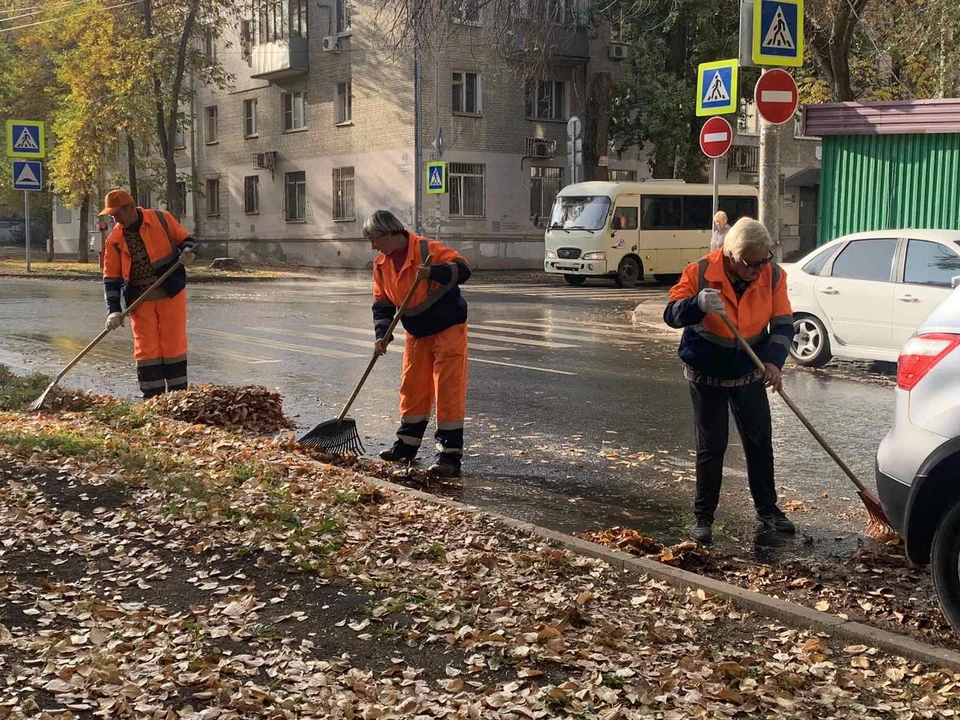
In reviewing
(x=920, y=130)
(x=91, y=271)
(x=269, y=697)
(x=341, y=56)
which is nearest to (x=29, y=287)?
(x=91, y=271)

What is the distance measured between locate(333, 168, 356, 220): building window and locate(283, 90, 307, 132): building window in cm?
280

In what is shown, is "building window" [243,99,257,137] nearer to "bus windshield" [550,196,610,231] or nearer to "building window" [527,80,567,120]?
"building window" [527,80,567,120]

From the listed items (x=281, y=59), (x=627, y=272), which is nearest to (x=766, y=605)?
(x=627, y=272)

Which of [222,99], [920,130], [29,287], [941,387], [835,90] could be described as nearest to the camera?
[941,387]

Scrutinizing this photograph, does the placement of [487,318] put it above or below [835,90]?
below

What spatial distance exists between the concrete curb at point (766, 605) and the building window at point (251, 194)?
38134 millimetres

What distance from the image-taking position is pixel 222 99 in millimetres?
44469

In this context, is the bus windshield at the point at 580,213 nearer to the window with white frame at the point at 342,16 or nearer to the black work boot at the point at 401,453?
the window with white frame at the point at 342,16

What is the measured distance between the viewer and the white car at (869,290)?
12.0 meters

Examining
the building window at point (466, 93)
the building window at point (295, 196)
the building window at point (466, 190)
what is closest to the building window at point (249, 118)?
the building window at point (295, 196)

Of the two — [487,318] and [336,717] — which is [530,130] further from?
[336,717]

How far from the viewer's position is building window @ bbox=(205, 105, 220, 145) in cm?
4503

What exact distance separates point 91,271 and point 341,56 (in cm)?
1075

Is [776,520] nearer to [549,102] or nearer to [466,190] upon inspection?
[466,190]
